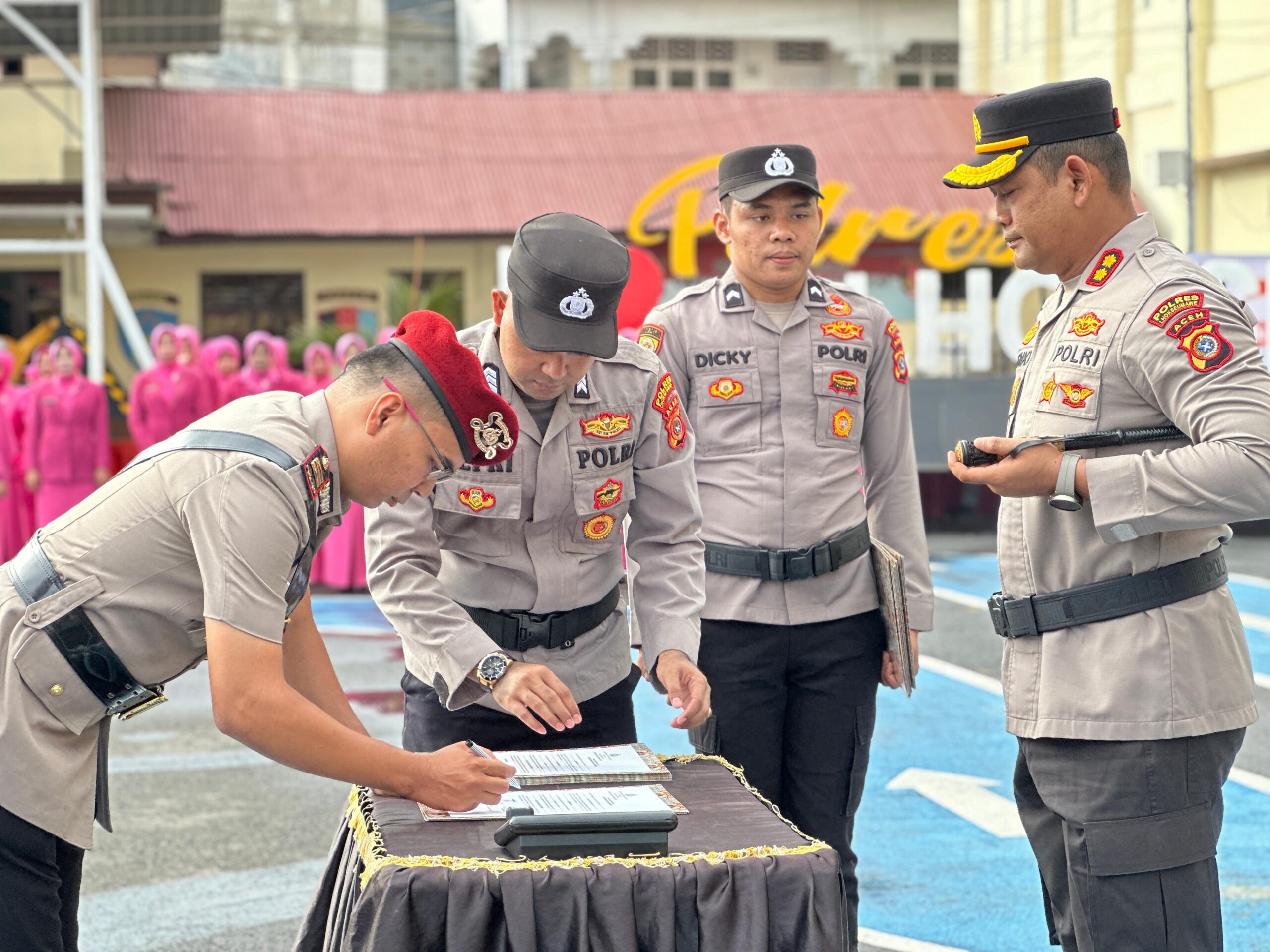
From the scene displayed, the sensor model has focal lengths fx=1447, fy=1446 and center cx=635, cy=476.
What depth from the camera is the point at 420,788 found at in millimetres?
2367

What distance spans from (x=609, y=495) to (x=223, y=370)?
10.8m

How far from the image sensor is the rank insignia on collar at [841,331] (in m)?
3.76

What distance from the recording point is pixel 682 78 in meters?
30.6

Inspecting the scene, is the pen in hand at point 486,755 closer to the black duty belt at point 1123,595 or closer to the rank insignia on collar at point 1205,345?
the black duty belt at point 1123,595

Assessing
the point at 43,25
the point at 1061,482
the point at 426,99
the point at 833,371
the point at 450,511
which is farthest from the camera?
the point at 426,99

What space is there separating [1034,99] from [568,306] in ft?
3.16

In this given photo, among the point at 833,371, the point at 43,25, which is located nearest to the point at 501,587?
the point at 833,371

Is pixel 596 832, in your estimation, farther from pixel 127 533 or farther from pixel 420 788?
pixel 127 533

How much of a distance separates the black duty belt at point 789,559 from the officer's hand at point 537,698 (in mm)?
999

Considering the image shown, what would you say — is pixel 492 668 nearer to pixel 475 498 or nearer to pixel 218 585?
pixel 475 498

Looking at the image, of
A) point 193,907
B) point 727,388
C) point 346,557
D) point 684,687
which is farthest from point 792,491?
point 346,557

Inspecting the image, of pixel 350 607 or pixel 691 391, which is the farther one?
pixel 350 607

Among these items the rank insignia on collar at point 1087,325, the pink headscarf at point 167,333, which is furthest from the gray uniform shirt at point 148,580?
the pink headscarf at point 167,333

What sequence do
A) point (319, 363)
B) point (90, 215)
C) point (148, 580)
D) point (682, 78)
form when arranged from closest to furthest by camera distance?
point (148, 580), point (319, 363), point (90, 215), point (682, 78)
